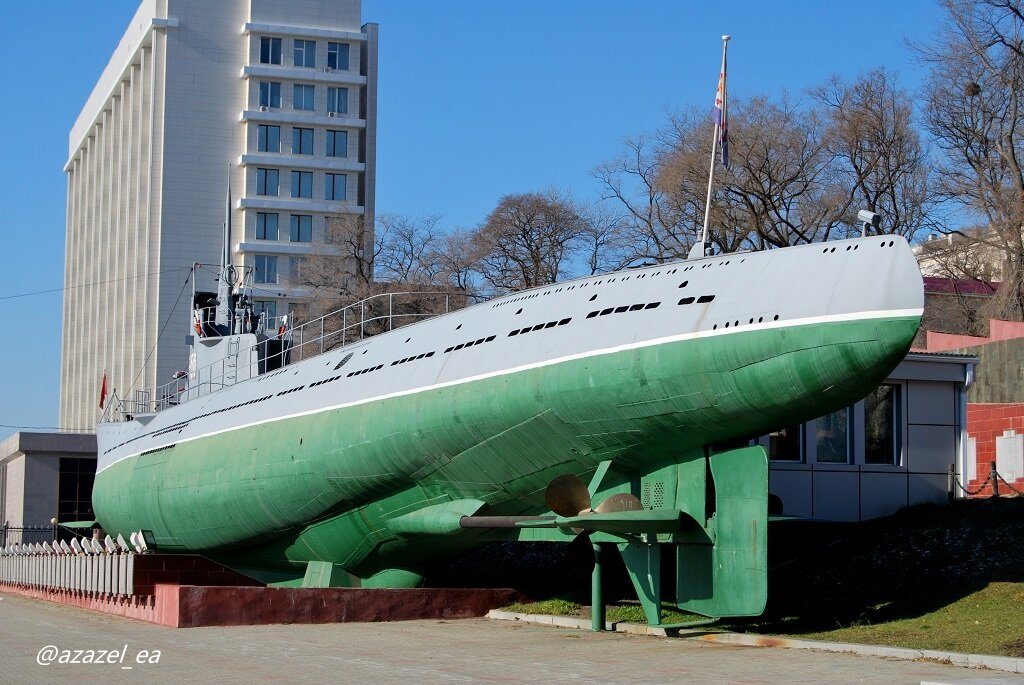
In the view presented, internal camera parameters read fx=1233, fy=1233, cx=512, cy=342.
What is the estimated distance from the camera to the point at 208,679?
37.9 ft

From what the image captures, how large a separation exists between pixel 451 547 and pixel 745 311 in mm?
7118

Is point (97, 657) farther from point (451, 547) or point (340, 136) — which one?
point (340, 136)

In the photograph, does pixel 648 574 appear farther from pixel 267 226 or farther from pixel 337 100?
pixel 337 100

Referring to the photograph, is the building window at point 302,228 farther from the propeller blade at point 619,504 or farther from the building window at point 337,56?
the propeller blade at point 619,504

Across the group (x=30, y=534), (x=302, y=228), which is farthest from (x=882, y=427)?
(x=302, y=228)

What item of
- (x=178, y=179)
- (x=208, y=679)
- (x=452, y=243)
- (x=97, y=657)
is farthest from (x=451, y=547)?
(x=178, y=179)

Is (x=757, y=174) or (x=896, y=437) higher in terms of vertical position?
(x=757, y=174)

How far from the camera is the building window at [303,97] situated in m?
82.9

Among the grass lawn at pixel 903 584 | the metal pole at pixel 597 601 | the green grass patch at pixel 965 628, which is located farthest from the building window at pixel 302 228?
the green grass patch at pixel 965 628

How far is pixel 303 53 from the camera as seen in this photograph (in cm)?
8281

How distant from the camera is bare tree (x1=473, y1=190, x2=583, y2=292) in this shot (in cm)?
5003

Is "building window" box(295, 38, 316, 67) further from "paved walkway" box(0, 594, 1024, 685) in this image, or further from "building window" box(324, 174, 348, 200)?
"paved walkway" box(0, 594, 1024, 685)

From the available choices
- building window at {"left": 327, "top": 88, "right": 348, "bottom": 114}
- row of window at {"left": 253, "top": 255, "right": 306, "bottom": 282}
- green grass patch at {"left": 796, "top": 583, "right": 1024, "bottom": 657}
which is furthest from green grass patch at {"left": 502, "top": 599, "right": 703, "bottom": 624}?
building window at {"left": 327, "top": 88, "right": 348, "bottom": 114}

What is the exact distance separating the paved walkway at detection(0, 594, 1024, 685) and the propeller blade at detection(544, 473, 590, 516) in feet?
5.30
